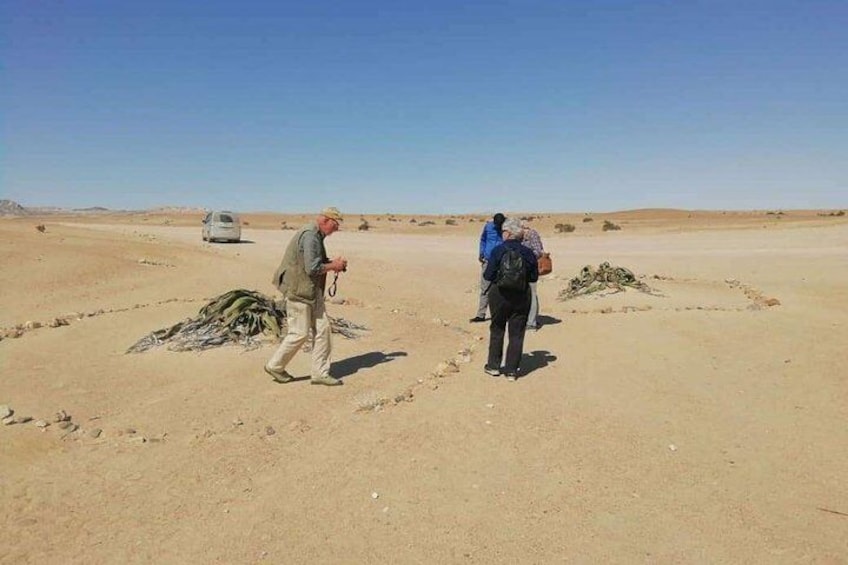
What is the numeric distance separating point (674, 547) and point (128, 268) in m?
16.2

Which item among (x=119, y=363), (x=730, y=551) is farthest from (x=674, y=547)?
(x=119, y=363)

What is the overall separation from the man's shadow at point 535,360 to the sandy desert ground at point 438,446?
77 millimetres

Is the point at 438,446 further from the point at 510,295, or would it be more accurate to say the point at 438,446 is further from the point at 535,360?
the point at 535,360

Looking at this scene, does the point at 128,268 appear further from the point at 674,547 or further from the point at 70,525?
the point at 674,547

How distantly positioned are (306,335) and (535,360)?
334 cm

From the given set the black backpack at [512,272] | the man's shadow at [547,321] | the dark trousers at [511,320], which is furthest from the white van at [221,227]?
the black backpack at [512,272]

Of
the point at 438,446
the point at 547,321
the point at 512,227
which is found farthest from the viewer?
the point at 547,321

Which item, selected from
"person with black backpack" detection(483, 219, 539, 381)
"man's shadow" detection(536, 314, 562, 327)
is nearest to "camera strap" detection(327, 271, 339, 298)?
"person with black backpack" detection(483, 219, 539, 381)

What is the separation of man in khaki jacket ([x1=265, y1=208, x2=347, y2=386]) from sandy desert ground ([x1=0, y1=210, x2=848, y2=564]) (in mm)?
278

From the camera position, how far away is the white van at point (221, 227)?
32.0 m

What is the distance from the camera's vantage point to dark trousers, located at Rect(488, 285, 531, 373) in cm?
727

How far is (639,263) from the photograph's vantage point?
22766 millimetres

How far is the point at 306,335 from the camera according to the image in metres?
6.94

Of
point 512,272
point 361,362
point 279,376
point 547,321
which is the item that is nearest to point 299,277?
point 279,376
